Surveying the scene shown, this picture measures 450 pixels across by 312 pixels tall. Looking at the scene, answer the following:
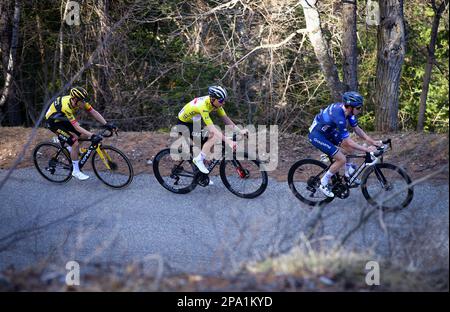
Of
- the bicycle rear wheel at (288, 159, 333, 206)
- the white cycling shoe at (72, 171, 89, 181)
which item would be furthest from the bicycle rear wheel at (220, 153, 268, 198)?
the white cycling shoe at (72, 171, 89, 181)

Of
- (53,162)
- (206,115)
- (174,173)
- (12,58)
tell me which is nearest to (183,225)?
(174,173)

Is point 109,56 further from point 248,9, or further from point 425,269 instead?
point 425,269

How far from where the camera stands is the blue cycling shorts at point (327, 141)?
→ 9.08 metres

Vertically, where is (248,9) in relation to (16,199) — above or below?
above

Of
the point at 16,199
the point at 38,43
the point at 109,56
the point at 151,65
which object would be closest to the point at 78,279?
the point at 16,199

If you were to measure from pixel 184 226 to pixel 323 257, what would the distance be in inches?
140

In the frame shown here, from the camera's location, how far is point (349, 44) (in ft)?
47.5

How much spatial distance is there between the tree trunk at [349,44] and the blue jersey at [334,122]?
5683mm

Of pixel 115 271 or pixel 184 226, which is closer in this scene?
pixel 115 271

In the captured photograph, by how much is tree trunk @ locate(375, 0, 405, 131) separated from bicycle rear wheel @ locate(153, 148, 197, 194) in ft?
19.9

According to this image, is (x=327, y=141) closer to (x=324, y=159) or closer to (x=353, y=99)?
(x=324, y=159)

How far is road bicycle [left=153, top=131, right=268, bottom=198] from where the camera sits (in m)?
9.70

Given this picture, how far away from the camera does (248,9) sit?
656 inches

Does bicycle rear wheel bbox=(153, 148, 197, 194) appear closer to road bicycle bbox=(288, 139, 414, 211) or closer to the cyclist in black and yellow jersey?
the cyclist in black and yellow jersey
